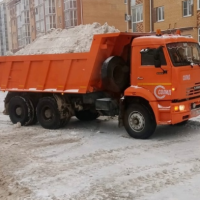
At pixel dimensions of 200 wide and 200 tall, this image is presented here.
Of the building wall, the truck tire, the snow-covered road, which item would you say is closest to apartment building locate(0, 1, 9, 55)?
the building wall

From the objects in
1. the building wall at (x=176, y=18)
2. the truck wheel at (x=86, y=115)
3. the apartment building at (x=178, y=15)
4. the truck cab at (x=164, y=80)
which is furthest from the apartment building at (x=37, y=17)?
the truck cab at (x=164, y=80)

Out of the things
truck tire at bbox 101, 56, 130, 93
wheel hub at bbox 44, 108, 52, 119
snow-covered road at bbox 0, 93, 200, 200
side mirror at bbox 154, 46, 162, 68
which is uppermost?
side mirror at bbox 154, 46, 162, 68

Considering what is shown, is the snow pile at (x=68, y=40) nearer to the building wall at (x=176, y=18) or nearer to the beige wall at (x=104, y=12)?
the building wall at (x=176, y=18)

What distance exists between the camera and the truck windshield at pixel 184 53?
7.77 m

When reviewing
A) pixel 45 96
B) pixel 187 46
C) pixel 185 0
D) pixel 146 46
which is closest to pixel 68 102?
pixel 45 96

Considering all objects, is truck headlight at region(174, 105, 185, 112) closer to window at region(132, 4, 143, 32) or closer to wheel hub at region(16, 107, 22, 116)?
wheel hub at region(16, 107, 22, 116)

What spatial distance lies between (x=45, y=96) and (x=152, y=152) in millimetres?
4246

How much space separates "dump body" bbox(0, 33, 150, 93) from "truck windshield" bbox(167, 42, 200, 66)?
1.30m

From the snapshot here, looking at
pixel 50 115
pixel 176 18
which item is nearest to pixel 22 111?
pixel 50 115

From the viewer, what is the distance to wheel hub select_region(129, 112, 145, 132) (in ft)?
26.7

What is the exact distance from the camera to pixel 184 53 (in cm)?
802

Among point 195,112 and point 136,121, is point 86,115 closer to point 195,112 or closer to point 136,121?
point 136,121

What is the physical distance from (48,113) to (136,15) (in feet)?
78.4

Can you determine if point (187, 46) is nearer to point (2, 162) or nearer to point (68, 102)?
point (68, 102)
